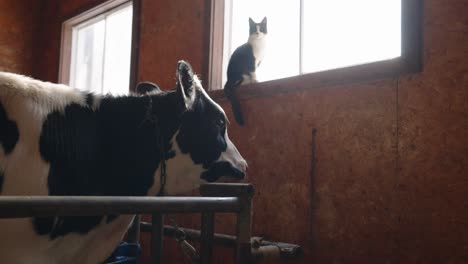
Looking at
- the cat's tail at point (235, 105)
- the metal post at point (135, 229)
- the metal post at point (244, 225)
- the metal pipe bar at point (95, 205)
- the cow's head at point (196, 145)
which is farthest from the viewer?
the cat's tail at point (235, 105)

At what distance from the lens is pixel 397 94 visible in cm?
220

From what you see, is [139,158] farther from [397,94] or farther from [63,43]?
[63,43]

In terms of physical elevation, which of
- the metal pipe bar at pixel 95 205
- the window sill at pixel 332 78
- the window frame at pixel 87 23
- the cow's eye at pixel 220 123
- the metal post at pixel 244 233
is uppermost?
the window frame at pixel 87 23

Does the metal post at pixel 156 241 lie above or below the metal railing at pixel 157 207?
below

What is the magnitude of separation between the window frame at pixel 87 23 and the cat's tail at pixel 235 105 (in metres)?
1.37

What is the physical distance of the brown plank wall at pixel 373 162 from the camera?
1.99m

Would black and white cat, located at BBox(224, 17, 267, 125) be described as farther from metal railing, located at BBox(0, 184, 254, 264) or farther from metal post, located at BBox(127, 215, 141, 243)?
metal railing, located at BBox(0, 184, 254, 264)

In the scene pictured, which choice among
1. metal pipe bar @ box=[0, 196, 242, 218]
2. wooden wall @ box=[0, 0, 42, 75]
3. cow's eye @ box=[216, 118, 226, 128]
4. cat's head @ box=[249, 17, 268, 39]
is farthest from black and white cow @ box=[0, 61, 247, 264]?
wooden wall @ box=[0, 0, 42, 75]

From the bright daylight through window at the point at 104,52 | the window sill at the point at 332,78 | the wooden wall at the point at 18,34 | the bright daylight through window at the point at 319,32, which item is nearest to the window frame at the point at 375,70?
the window sill at the point at 332,78

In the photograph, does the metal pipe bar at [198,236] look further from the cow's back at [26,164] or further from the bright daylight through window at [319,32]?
the bright daylight through window at [319,32]

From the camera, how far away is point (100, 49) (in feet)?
16.1

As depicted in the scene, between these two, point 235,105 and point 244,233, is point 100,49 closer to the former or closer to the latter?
point 235,105

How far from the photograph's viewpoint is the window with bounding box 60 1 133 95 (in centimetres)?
453

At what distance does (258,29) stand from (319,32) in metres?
0.45
